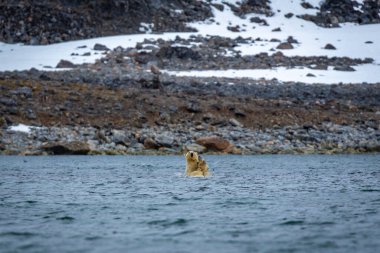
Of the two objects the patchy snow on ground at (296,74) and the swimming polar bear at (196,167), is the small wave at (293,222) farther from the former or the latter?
the patchy snow on ground at (296,74)

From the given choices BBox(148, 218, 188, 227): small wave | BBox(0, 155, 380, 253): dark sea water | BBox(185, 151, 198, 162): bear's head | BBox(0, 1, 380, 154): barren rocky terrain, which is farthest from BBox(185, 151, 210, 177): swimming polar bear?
BBox(0, 1, 380, 154): barren rocky terrain

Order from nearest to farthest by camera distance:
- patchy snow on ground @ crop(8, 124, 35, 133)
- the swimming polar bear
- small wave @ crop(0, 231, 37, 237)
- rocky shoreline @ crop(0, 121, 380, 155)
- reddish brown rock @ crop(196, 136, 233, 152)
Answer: small wave @ crop(0, 231, 37, 237), the swimming polar bear, rocky shoreline @ crop(0, 121, 380, 155), reddish brown rock @ crop(196, 136, 233, 152), patchy snow on ground @ crop(8, 124, 35, 133)

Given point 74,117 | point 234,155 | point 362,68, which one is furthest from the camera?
point 362,68

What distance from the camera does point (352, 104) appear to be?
6316 centimetres

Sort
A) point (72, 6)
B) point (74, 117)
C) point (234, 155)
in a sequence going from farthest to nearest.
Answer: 1. point (72, 6)
2. point (74, 117)
3. point (234, 155)

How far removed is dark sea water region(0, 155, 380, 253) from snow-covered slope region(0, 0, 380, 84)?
43.7 metres

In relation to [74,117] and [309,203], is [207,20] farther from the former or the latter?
[309,203]

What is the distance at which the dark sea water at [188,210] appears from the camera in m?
13.9

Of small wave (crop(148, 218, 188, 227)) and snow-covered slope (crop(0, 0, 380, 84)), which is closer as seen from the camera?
small wave (crop(148, 218, 188, 227))

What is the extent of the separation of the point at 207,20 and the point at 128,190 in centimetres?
7924

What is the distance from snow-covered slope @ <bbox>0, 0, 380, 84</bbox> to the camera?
3003 inches

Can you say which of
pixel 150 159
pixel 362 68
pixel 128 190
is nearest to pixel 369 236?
pixel 128 190

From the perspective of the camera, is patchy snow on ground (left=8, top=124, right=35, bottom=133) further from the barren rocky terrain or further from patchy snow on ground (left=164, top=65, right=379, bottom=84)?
patchy snow on ground (left=164, top=65, right=379, bottom=84)

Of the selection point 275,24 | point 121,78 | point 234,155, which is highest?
point 275,24
